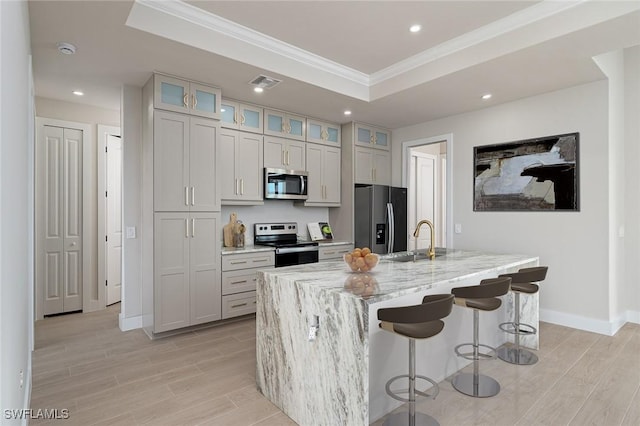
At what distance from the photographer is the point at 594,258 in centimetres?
369

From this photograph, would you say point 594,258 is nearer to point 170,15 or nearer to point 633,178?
point 633,178

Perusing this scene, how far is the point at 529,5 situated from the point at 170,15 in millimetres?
2924

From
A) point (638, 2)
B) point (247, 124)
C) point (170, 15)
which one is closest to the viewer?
point (638, 2)

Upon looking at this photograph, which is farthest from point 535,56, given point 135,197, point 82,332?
point 82,332

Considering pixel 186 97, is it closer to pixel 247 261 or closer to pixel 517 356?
pixel 247 261

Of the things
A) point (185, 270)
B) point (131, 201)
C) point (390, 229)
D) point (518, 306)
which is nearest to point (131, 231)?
point (131, 201)

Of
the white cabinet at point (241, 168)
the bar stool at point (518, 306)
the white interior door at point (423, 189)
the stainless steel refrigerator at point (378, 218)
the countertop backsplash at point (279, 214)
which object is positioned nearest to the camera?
the bar stool at point (518, 306)

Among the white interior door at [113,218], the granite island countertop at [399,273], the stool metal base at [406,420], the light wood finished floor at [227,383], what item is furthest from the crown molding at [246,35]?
the stool metal base at [406,420]

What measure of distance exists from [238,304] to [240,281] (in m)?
0.27

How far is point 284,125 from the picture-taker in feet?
15.6

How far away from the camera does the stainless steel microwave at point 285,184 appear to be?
457 centimetres

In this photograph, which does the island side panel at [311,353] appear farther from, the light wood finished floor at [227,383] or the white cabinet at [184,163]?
the white cabinet at [184,163]

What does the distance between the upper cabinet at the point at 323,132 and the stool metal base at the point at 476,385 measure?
360cm

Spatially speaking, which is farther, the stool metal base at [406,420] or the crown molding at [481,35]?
the crown molding at [481,35]
